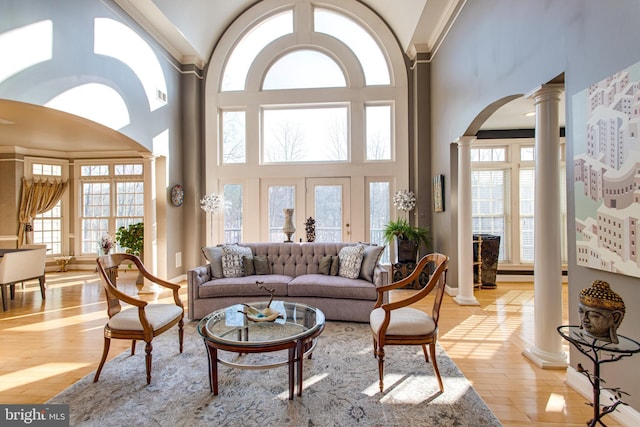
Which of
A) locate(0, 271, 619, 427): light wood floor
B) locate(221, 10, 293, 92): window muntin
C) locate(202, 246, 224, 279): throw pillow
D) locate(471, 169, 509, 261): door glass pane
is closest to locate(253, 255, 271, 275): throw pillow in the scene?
locate(202, 246, 224, 279): throw pillow

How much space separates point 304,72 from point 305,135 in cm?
125

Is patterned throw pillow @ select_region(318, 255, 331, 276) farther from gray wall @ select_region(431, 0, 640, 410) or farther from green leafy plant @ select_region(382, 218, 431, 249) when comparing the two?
gray wall @ select_region(431, 0, 640, 410)

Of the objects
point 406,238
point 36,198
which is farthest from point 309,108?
point 36,198

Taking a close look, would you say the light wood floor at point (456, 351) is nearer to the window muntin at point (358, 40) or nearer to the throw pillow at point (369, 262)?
the throw pillow at point (369, 262)

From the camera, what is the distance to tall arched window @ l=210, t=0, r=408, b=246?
6.41 meters

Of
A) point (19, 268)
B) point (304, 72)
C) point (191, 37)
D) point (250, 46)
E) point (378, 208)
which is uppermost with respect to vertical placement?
Result: point (250, 46)

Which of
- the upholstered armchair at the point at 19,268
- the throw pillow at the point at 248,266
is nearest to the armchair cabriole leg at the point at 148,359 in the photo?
the throw pillow at the point at 248,266

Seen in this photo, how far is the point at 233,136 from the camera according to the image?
6727mm

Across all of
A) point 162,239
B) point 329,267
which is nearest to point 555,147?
point 329,267

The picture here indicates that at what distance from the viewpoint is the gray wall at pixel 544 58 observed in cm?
198

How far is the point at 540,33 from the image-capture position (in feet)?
9.05

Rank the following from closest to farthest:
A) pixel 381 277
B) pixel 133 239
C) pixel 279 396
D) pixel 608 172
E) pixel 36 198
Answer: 1. pixel 608 172
2. pixel 279 396
3. pixel 381 277
4. pixel 133 239
5. pixel 36 198

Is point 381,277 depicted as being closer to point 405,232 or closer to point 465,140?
point 405,232

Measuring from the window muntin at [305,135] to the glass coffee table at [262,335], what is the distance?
413 centimetres
